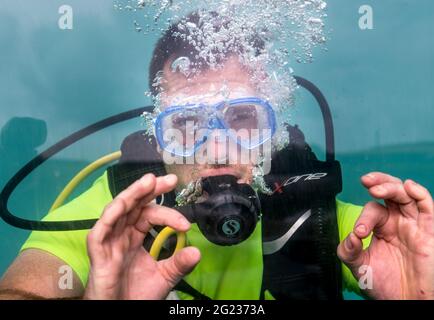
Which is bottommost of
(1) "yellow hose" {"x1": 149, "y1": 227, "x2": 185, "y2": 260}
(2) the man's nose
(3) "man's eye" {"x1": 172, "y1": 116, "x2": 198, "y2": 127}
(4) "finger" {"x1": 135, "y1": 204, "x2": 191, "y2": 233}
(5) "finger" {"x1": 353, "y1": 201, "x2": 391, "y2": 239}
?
(1) "yellow hose" {"x1": 149, "y1": 227, "x2": 185, "y2": 260}

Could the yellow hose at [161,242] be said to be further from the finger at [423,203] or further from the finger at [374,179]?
the finger at [423,203]

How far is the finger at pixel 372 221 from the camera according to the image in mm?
1381

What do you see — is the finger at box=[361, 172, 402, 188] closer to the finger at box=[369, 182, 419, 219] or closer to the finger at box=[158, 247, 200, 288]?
the finger at box=[369, 182, 419, 219]

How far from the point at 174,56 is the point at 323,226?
4.67 ft

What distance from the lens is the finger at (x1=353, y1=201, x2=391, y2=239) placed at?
4.53 feet

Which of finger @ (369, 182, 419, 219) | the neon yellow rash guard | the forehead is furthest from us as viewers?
the forehead

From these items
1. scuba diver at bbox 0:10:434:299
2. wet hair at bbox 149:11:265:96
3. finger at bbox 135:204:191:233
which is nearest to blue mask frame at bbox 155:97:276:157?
scuba diver at bbox 0:10:434:299

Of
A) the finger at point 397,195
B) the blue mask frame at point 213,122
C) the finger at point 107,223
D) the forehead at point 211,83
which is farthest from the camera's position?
the forehead at point 211,83

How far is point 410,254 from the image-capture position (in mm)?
1463

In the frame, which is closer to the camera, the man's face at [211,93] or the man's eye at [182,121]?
the man's face at [211,93]

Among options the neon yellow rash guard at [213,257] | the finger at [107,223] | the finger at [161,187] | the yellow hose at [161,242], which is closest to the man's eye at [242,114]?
the neon yellow rash guard at [213,257]

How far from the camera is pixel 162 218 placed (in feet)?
4.41

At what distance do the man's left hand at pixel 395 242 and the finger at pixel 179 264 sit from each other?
57cm

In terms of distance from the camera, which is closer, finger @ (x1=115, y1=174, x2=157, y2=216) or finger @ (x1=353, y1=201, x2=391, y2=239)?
finger @ (x1=115, y1=174, x2=157, y2=216)
